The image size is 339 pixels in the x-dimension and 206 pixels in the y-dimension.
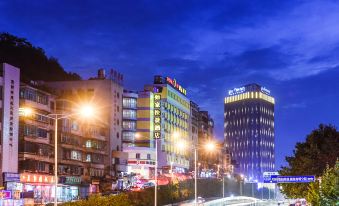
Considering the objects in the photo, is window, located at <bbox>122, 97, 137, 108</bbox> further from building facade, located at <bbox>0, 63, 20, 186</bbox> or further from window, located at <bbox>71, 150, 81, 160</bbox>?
building facade, located at <bbox>0, 63, 20, 186</bbox>

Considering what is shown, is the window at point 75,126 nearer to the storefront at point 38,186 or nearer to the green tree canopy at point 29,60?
the storefront at point 38,186

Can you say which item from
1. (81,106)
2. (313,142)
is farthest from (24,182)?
(313,142)

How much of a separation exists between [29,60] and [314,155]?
224 ft

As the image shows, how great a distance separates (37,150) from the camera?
95.1 meters

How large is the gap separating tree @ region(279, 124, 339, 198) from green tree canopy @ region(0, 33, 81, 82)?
2216 inches

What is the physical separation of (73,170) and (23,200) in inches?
1305

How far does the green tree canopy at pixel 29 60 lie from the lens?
128m

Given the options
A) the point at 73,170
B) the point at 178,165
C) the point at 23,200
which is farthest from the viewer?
the point at 178,165

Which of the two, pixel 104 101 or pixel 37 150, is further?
pixel 104 101

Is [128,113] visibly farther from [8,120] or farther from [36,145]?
[8,120]

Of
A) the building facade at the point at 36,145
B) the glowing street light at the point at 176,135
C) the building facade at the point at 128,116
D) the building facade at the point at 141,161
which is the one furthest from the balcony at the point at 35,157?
the glowing street light at the point at 176,135

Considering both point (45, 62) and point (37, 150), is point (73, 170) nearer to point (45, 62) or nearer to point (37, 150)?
point (37, 150)

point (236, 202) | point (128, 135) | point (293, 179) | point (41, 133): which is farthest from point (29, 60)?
point (293, 179)

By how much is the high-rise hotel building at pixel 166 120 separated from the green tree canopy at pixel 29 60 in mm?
18698
